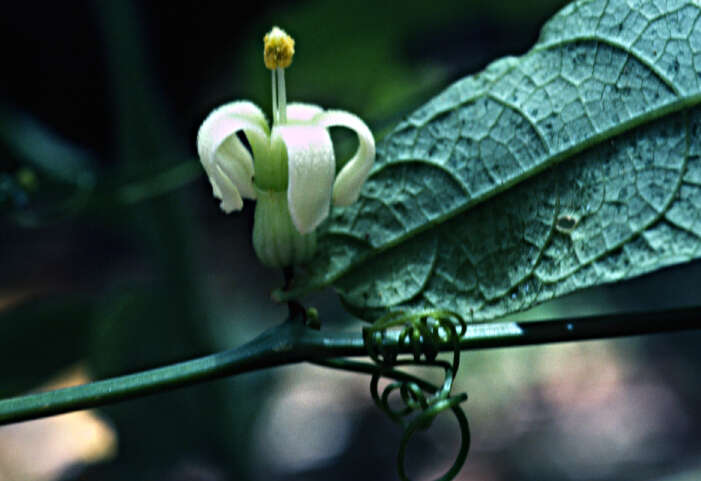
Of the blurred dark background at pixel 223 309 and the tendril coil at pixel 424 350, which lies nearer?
the tendril coil at pixel 424 350

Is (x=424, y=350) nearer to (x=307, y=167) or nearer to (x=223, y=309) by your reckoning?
(x=307, y=167)

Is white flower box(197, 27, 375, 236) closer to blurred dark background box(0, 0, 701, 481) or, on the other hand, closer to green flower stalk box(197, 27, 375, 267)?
green flower stalk box(197, 27, 375, 267)

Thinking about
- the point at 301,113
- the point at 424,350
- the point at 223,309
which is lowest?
the point at 424,350

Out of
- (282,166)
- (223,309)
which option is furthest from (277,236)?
(223,309)

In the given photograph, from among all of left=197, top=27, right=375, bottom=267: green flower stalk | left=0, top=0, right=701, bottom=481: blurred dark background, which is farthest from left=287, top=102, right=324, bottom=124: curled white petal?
left=0, top=0, right=701, bottom=481: blurred dark background

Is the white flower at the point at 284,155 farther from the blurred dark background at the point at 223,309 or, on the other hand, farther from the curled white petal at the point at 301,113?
the blurred dark background at the point at 223,309

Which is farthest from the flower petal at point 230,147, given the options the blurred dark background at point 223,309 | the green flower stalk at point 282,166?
the blurred dark background at point 223,309
